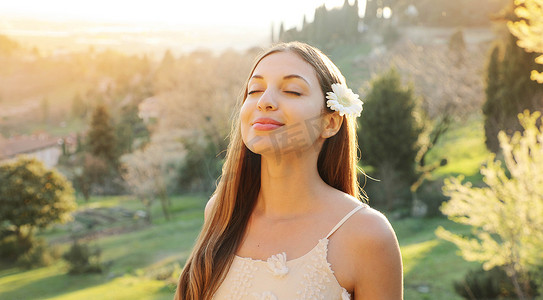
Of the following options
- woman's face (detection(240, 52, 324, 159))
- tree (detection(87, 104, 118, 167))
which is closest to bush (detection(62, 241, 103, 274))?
tree (detection(87, 104, 118, 167))

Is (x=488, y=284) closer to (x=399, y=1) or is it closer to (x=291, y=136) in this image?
(x=291, y=136)

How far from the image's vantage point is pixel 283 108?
150 cm

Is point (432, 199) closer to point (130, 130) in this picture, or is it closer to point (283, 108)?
point (130, 130)

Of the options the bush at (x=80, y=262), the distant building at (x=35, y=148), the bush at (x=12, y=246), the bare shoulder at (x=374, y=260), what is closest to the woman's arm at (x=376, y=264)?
the bare shoulder at (x=374, y=260)

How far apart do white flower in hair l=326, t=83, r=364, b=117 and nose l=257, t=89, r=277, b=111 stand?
176mm

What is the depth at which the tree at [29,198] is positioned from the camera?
1302 centimetres

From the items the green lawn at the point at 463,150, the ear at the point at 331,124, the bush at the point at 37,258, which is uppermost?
the ear at the point at 331,124

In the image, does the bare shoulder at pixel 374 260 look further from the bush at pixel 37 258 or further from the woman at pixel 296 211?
the bush at pixel 37 258

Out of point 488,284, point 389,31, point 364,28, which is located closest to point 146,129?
point 364,28

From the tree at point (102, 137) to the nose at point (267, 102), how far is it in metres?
18.2

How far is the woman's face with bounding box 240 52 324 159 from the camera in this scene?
1.50 meters

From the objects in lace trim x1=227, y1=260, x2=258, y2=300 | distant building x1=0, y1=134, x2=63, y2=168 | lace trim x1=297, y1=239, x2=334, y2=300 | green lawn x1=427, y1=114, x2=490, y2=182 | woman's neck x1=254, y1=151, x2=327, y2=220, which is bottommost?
green lawn x1=427, y1=114, x2=490, y2=182

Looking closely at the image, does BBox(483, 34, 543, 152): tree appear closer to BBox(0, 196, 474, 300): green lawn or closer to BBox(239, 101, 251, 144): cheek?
BBox(0, 196, 474, 300): green lawn

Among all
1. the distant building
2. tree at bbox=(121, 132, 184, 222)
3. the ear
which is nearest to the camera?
the ear
